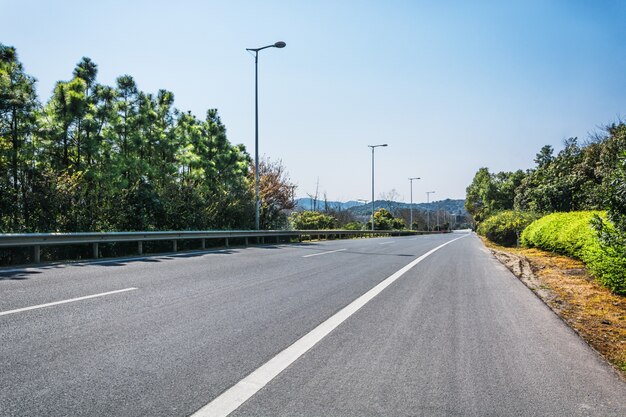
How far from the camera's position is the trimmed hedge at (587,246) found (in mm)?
7227

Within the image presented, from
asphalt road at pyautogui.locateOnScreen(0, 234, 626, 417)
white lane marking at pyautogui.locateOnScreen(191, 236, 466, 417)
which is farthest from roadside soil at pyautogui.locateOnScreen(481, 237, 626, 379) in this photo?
A: white lane marking at pyautogui.locateOnScreen(191, 236, 466, 417)

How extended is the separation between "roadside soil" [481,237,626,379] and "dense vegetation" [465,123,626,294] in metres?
0.39

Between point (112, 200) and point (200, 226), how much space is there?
513 cm

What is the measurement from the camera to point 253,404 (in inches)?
110

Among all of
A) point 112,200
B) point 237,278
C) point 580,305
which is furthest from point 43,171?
point 580,305

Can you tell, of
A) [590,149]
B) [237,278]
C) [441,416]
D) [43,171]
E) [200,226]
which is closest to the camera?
[441,416]

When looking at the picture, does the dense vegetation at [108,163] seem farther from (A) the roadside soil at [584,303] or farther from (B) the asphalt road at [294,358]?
(A) the roadside soil at [584,303]

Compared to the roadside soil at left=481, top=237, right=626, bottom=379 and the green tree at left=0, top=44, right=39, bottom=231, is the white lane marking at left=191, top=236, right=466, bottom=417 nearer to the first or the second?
the roadside soil at left=481, top=237, right=626, bottom=379

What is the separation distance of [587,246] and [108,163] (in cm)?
2119

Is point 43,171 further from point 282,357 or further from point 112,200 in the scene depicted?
point 282,357

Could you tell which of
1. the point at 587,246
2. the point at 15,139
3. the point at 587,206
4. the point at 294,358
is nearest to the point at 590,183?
the point at 587,206

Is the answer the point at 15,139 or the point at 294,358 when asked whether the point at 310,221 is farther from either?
the point at 294,358

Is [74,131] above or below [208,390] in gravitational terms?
above

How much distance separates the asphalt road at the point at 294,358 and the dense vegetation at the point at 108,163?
7.44 metres
